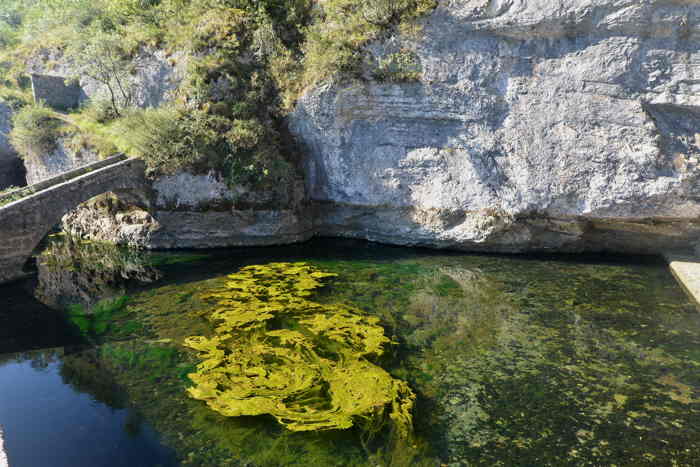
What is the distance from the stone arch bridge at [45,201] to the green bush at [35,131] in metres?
6.44

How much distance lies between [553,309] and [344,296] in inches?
250

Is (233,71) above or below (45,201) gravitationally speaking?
above

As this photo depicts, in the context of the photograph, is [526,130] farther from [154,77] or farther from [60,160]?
[60,160]

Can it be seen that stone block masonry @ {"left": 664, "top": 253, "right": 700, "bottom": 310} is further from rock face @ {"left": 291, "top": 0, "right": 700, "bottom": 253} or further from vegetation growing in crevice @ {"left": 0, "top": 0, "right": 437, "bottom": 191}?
vegetation growing in crevice @ {"left": 0, "top": 0, "right": 437, "bottom": 191}

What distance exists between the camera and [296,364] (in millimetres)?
10211

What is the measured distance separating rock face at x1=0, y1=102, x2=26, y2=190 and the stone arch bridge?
1140cm

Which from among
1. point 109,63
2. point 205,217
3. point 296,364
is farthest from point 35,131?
point 296,364

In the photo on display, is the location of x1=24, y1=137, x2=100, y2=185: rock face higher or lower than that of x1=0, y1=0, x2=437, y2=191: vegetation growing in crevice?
lower

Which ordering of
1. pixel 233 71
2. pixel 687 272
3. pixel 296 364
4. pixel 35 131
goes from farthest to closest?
1. pixel 35 131
2. pixel 233 71
3. pixel 687 272
4. pixel 296 364

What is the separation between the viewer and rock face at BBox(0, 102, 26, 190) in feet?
82.0

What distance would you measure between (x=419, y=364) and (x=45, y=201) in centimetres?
1440

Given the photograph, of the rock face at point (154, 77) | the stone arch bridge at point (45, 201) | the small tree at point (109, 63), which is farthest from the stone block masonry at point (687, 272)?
the small tree at point (109, 63)

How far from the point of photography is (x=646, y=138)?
1502 centimetres

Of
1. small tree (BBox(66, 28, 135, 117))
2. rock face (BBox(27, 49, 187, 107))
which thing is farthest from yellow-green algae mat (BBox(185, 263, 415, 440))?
small tree (BBox(66, 28, 135, 117))
